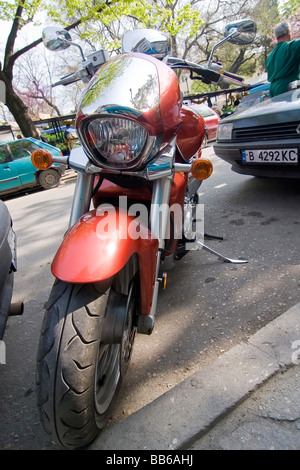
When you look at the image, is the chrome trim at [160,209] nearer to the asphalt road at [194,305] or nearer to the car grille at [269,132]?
the asphalt road at [194,305]

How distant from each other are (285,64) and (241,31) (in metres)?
2.19

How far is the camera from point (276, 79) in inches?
157

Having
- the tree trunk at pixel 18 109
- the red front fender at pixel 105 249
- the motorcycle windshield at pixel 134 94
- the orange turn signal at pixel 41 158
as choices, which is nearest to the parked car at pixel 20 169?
the tree trunk at pixel 18 109

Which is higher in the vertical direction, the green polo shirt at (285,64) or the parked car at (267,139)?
the green polo shirt at (285,64)

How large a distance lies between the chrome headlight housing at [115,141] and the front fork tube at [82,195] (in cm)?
20

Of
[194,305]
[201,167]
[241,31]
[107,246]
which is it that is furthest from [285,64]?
[107,246]

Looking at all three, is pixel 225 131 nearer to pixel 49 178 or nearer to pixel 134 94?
pixel 134 94

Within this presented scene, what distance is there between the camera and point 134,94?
Answer: 131 cm

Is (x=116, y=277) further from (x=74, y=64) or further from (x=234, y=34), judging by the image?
(x=74, y=64)

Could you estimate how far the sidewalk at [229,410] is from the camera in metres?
1.24

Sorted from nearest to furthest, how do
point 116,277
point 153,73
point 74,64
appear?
1. point 116,277
2. point 153,73
3. point 74,64

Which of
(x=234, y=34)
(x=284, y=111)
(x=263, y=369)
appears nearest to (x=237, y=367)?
(x=263, y=369)

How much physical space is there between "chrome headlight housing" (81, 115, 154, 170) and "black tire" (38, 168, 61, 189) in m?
7.06
